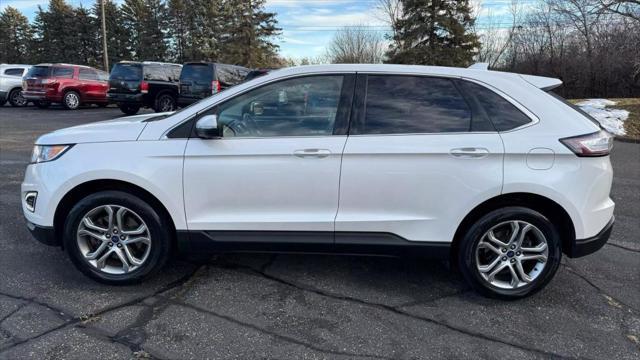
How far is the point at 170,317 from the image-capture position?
10.1 ft

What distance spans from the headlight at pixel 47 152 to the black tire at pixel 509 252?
9.97 ft

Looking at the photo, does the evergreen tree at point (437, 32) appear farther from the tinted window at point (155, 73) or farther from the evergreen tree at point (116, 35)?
the evergreen tree at point (116, 35)

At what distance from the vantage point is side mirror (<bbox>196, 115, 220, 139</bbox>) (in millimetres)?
3131

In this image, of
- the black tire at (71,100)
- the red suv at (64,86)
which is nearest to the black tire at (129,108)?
the red suv at (64,86)

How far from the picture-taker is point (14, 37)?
5825 cm

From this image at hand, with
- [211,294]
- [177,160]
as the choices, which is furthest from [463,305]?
[177,160]

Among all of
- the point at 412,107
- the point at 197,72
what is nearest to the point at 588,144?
A: the point at 412,107

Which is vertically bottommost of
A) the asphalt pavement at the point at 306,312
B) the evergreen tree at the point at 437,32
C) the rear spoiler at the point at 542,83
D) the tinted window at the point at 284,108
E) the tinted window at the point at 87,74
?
the asphalt pavement at the point at 306,312

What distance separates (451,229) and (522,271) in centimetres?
63

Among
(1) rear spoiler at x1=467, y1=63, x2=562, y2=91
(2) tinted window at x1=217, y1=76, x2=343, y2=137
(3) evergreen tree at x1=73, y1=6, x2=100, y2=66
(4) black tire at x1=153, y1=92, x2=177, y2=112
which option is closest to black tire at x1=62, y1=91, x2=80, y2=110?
(4) black tire at x1=153, y1=92, x2=177, y2=112

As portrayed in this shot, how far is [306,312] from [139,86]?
14716 millimetres

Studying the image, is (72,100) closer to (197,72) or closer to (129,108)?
(129,108)

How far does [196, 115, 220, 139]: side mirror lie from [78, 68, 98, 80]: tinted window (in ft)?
60.1

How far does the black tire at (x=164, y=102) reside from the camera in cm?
1638
